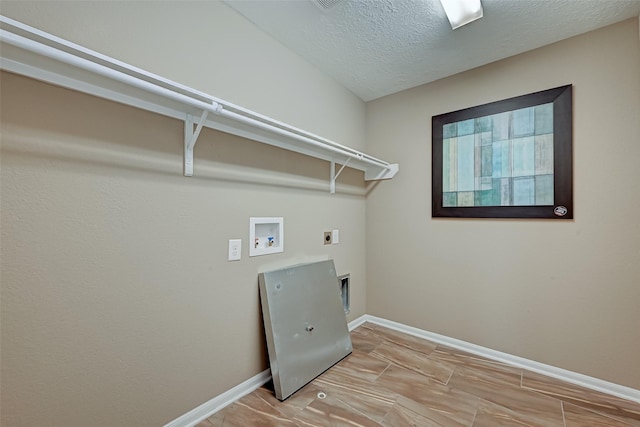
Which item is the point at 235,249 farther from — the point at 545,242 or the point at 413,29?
the point at 545,242

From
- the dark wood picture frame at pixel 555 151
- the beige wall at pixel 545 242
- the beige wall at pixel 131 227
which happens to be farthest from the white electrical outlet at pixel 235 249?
the dark wood picture frame at pixel 555 151

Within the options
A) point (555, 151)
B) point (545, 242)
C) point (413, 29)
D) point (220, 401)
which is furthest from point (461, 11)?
point (220, 401)

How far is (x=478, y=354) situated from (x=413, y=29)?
8.31 feet

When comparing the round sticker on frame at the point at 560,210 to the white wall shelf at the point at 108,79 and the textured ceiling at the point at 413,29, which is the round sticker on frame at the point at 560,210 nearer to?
the textured ceiling at the point at 413,29

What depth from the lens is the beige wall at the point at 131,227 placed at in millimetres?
958

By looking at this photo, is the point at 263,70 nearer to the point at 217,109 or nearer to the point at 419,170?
the point at 217,109

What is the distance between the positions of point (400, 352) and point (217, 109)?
7.30ft

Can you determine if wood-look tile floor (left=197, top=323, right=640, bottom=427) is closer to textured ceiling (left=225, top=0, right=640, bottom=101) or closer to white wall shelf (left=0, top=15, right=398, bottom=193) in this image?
white wall shelf (left=0, top=15, right=398, bottom=193)

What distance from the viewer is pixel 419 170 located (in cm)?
248

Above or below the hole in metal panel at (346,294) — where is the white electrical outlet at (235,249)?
above

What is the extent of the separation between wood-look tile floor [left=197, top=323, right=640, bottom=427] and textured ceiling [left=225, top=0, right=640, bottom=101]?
239 cm

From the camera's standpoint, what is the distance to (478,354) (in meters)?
2.14

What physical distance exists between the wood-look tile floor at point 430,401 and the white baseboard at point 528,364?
0.16ft

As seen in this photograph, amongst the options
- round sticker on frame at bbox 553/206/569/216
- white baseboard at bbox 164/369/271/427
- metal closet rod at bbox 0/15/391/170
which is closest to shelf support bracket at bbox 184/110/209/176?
metal closet rod at bbox 0/15/391/170
